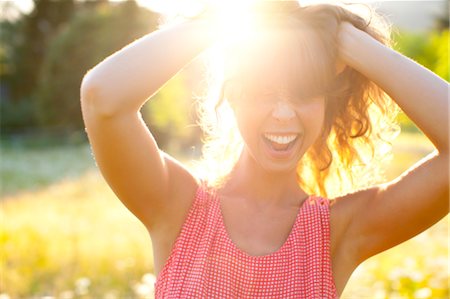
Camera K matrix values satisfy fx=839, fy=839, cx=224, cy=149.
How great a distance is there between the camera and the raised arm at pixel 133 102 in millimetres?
2055

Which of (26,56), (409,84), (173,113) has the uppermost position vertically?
(26,56)

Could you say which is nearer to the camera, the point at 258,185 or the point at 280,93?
the point at 280,93

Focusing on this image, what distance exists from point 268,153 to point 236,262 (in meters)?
0.33

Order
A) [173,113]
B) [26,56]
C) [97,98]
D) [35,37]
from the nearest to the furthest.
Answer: [97,98]
[173,113]
[35,37]
[26,56]

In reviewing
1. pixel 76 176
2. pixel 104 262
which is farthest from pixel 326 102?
pixel 76 176

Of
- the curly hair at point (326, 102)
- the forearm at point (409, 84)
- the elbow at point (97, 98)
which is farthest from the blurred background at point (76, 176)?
the elbow at point (97, 98)

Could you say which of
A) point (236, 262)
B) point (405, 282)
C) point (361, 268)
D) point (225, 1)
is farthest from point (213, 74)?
point (361, 268)

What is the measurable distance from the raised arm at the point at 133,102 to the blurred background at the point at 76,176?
2.88 ft

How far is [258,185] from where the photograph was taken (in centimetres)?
250

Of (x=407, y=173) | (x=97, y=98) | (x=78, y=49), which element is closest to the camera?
(x=97, y=98)

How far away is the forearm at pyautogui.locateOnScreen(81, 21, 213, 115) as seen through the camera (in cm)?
205

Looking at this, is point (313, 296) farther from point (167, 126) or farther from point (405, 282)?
point (167, 126)

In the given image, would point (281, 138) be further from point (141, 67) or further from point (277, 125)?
point (141, 67)

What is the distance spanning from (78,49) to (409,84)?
2888 cm
